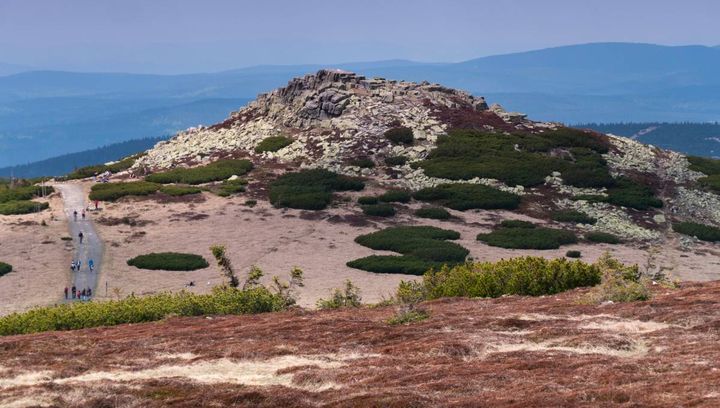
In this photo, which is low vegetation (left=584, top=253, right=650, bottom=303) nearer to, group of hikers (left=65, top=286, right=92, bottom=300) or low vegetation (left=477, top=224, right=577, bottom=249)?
group of hikers (left=65, top=286, right=92, bottom=300)

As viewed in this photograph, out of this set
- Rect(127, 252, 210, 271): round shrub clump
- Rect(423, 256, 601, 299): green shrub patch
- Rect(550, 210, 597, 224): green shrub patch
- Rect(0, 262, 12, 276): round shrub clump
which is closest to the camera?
Rect(423, 256, 601, 299): green shrub patch

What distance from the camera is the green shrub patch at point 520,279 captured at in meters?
39.0

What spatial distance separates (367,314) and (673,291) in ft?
39.9

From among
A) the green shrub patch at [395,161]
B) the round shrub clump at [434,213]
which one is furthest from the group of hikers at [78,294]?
the green shrub patch at [395,161]

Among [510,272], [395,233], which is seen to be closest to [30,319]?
[510,272]

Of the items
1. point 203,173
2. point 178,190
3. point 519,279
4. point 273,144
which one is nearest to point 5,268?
point 178,190

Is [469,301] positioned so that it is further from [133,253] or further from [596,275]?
[133,253]

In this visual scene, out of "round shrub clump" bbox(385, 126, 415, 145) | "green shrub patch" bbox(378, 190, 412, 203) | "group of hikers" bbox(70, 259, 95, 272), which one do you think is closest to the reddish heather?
"group of hikers" bbox(70, 259, 95, 272)

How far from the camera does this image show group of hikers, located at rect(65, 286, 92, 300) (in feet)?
170

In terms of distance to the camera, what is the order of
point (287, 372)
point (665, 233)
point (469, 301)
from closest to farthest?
point (287, 372)
point (469, 301)
point (665, 233)

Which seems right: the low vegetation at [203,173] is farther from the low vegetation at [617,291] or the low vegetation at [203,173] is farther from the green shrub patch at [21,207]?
the low vegetation at [617,291]

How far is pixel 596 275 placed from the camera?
40312 millimetres

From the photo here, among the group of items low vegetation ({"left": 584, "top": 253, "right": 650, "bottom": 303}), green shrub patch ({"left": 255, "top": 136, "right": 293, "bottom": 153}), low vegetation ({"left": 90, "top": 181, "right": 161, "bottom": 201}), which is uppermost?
low vegetation ({"left": 584, "top": 253, "right": 650, "bottom": 303})

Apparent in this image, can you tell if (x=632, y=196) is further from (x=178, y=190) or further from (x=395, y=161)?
(x=178, y=190)
